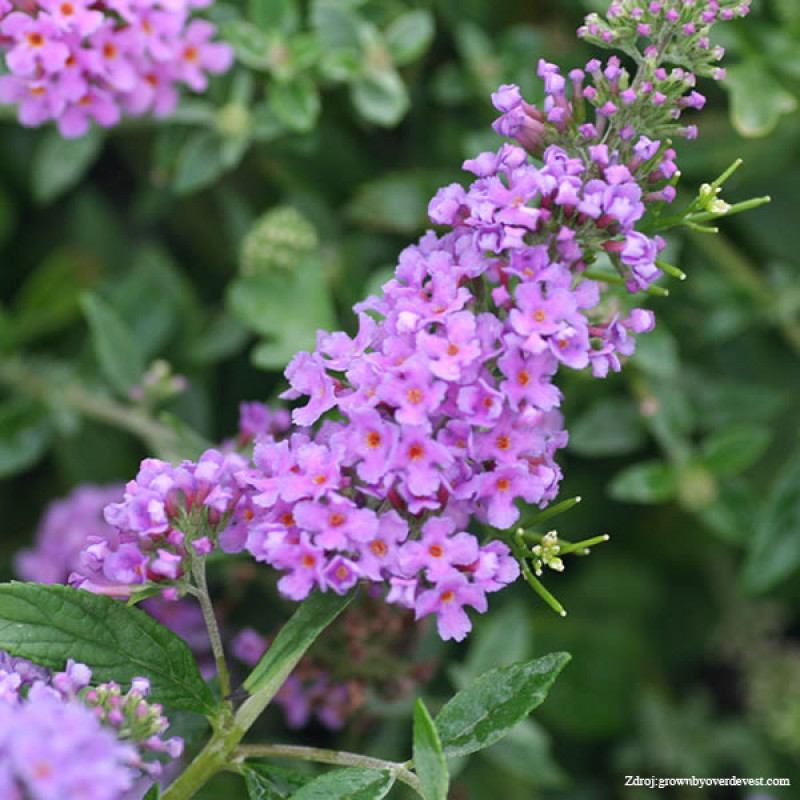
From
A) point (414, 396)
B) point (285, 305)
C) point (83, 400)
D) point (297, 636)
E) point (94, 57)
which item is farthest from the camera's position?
point (83, 400)

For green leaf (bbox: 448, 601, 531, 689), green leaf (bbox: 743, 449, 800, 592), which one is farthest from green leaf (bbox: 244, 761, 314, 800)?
green leaf (bbox: 743, 449, 800, 592)

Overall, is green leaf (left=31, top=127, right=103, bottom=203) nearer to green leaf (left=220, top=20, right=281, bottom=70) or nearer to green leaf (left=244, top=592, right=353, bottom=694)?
green leaf (left=220, top=20, right=281, bottom=70)

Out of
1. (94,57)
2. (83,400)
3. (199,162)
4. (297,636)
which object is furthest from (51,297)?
(297,636)

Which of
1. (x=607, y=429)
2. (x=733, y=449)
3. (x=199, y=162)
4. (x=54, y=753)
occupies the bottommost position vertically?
(x=733, y=449)

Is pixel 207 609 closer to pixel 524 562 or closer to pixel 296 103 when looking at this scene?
pixel 524 562

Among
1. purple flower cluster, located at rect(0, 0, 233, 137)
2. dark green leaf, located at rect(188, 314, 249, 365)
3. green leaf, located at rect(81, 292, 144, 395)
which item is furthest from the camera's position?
dark green leaf, located at rect(188, 314, 249, 365)

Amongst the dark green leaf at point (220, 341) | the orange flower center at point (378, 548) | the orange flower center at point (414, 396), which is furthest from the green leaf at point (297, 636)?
the dark green leaf at point (220, 341)

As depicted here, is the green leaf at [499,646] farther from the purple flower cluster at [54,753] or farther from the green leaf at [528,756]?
the purple flower cluster at [54,753]
